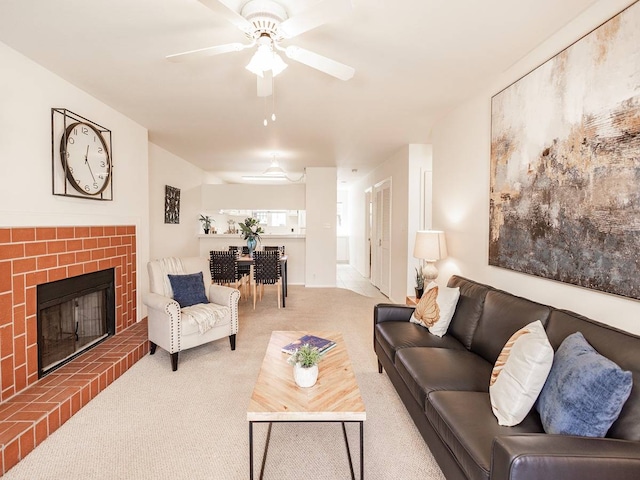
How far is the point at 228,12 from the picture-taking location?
5.01 ft

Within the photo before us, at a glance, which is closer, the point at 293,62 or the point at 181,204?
the point at 293,62

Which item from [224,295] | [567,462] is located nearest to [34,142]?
[224,295]

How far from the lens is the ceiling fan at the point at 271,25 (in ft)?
4.92

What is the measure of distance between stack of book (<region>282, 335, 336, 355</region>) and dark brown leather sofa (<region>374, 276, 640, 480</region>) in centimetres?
49

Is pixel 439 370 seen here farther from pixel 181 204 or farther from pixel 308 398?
pixel 181 204

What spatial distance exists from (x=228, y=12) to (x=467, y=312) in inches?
97.7

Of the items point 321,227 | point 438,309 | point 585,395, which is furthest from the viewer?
point 321,227

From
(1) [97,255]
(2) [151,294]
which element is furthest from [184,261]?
(1) [97,255]

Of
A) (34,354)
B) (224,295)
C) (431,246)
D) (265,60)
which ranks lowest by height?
(34,354)

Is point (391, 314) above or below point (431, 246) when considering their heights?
below

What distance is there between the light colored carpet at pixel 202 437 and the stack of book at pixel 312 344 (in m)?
0.48

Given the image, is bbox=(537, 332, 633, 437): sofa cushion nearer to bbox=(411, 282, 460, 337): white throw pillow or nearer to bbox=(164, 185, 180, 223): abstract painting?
bbox=(411, 282, 460, 337): white throw pillow

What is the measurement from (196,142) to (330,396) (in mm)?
4488

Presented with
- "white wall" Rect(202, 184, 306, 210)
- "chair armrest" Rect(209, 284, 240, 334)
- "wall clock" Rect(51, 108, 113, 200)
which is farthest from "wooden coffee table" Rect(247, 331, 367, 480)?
"white wall" Rect(202, 184, 306, 210)
